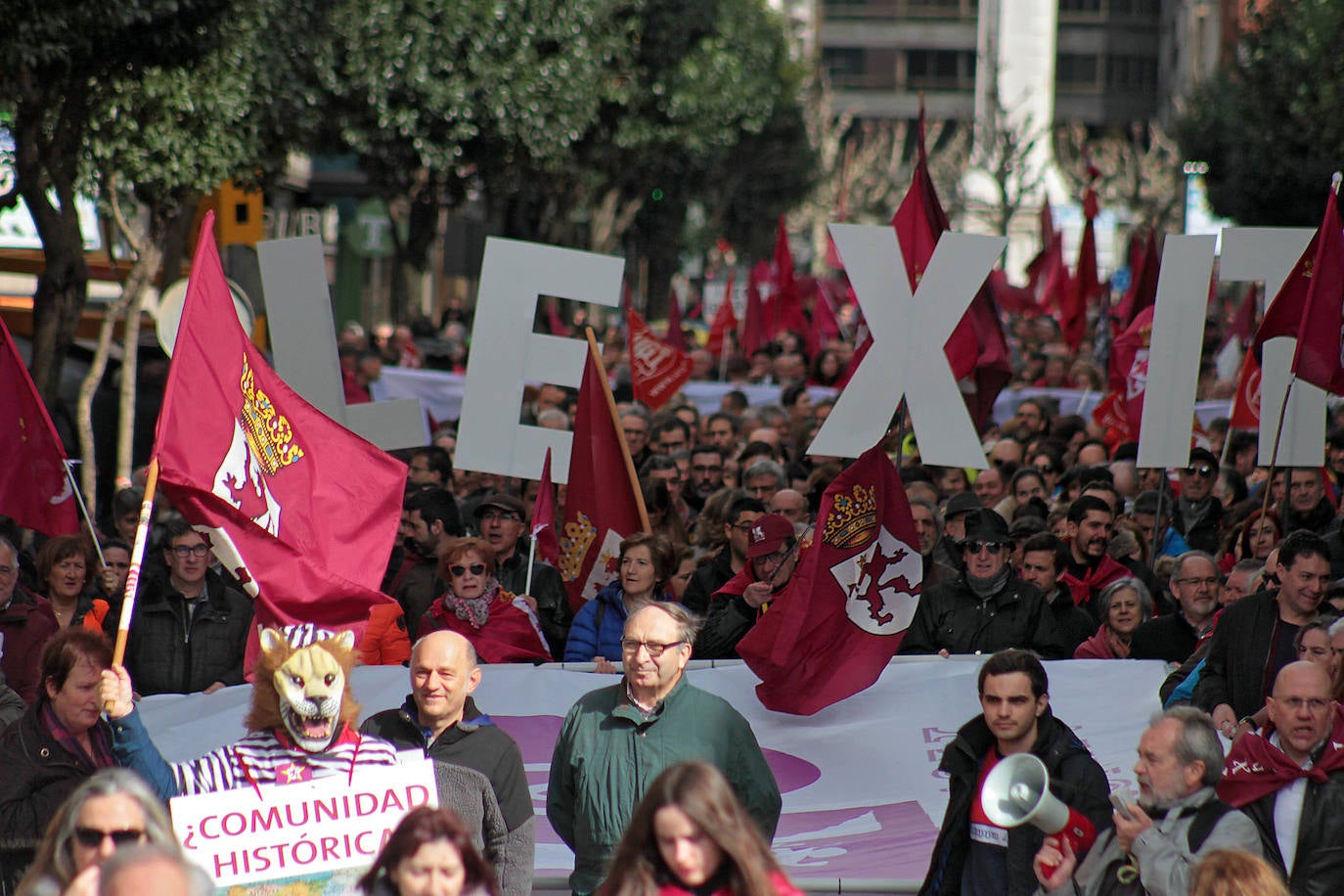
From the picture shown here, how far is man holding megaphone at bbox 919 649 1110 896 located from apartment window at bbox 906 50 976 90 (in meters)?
92.6

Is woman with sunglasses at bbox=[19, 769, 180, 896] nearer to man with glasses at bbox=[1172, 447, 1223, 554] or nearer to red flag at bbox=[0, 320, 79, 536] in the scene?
red flag at bbox=[0, 320, 79, 536]

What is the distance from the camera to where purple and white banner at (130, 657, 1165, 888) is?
672cm

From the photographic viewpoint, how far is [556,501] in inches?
420

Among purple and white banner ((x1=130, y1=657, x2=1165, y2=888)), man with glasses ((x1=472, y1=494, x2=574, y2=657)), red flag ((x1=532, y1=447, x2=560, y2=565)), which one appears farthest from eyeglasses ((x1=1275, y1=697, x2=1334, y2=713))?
red flag ((x1=532, y1=447, x2=560, y2=565))

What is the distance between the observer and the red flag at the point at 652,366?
14.8m

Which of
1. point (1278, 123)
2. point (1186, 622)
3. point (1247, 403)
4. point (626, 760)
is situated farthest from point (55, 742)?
point (1278, 123)

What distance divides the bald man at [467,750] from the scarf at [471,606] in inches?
89.7

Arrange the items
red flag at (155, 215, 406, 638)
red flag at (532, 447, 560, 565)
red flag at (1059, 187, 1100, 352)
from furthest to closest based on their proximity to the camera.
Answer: red flag at (1059, 187, 1100, 352) → red flag at (532, 447, 560, 565) → red flag at (155, 215, 406, 638)

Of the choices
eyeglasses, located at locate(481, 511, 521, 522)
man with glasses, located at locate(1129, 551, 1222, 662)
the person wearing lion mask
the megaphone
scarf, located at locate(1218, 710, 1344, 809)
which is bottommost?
man with glasses, located at locate(1129, 551, 1222, 662)

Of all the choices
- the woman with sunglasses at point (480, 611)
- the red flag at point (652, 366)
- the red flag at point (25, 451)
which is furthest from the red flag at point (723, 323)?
the woman with sunglasses at point (480, 611)

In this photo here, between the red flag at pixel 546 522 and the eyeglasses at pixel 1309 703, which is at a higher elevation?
the eyeglasses at pixel 1309 703

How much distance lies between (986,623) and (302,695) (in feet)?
11.7

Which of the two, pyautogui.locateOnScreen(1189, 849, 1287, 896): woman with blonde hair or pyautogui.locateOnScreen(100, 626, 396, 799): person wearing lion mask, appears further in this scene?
pyautogui.locateOnScreen(100, 626, 396, 799): person wearing lion mask

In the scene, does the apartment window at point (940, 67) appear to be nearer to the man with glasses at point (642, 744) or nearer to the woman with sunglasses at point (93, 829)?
the man with glasses at point (642, 744)
